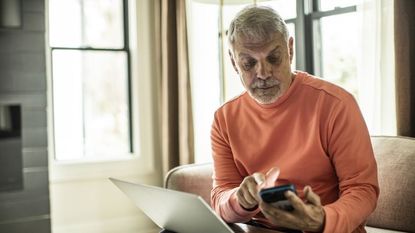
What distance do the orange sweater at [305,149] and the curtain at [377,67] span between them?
107cm

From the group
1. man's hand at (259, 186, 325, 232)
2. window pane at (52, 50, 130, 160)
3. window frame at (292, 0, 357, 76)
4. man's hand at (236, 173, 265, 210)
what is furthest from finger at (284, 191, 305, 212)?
window pane at (52, 50, 130, 160)

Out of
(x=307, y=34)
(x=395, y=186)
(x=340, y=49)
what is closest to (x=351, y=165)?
(x=395, y=186)

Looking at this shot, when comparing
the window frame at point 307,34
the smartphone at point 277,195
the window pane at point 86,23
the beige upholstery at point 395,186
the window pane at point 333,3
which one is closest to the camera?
the smartphone at point 277,195

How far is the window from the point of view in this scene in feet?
11.8

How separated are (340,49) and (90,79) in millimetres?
1722

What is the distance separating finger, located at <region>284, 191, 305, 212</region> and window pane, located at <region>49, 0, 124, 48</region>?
2865mm

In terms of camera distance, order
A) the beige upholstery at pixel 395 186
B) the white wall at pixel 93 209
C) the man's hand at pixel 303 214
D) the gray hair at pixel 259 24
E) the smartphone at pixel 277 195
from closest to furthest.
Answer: the smartphone at pixel 277 195 → the man's hand at pixel 303 214 → the gray hair at pixel 259 24 → the beige upholstery at pixel 395 186 → the white wall at pixel 93 209

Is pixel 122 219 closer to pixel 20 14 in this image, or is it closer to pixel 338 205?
pixel 20 14

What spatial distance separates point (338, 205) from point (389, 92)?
137 centimetres

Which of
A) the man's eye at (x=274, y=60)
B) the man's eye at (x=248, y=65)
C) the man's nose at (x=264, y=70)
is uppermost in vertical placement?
the man's eye at (x=274, y=60)

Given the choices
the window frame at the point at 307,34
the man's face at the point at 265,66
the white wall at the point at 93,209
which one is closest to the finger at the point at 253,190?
the man's face at the point at 265,66

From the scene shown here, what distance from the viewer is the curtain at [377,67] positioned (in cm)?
241

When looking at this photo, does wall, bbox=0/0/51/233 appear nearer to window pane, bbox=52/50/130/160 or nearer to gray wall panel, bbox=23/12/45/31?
gray wall panel, bbox=23/12/45/31

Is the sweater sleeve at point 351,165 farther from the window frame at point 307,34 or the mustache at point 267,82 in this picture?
the window frame at point 307,34
